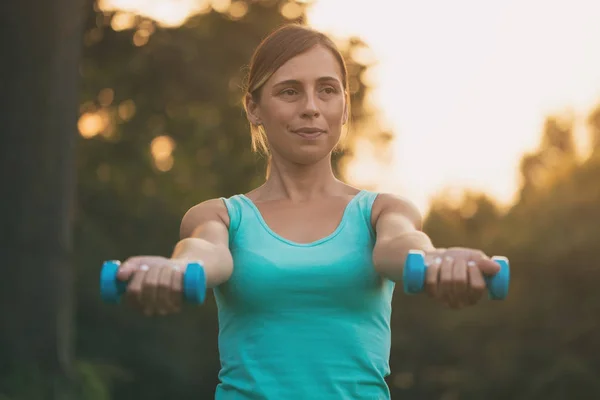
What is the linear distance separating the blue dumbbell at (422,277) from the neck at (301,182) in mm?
921

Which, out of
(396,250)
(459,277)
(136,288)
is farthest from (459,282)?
(136,288)

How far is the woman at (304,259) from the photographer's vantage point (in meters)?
3.51

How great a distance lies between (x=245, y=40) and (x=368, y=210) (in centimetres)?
1870

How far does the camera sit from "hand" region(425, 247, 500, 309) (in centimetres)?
288

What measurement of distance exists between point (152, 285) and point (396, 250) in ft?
2.45

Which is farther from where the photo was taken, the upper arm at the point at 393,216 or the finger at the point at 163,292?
the upper arm at the point at 393,216

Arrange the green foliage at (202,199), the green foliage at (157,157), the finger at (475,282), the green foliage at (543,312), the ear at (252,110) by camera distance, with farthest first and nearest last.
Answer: the green foliage at (543,312) < the green foliage at (202,199) < the green foliage at (157,157) < the ear at (252,110) < the finger at (475,282)

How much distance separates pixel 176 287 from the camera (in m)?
2.93

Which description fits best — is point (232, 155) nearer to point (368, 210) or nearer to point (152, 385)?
point (152, 385)

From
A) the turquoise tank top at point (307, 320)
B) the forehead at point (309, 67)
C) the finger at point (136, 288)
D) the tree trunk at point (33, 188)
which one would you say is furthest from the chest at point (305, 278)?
the tree trunk at point (33, 188)

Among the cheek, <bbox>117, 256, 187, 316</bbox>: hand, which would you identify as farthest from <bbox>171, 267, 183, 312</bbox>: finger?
the cheek

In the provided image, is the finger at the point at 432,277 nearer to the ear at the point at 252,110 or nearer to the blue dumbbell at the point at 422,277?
the blue dumbbell at the point at 422,277

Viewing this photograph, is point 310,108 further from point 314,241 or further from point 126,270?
point 126,270

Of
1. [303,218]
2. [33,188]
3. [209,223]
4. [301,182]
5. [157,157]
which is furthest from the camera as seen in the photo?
[157,157]
